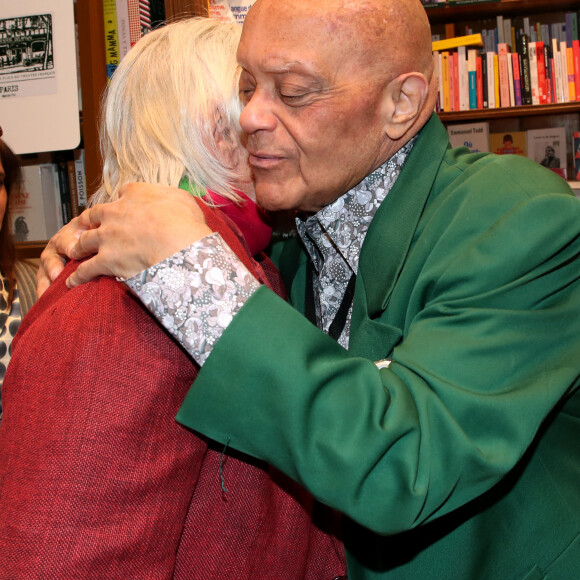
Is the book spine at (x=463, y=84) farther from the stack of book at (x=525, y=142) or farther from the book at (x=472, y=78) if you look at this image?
the stack of book at (x=525, y=142)

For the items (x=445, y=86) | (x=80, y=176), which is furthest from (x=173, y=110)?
(x=445, y=86)

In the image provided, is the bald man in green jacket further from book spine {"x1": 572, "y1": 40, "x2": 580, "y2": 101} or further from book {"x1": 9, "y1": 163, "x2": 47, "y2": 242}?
book spine {"x1": 572, "y1": 40, "x2": 580, "y2": 101}

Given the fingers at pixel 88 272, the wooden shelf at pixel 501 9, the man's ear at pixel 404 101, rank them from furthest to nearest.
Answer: the wooden shelf at pixel 501 9
the man's ear at pixel 404 101
the fingers at pixel 88 272

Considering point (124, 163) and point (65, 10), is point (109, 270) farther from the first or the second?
point (65, 10)

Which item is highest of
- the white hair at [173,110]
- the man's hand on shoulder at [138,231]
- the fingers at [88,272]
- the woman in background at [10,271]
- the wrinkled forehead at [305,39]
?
the wrinkled forehead at [305,39]

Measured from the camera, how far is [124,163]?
3.69 ft

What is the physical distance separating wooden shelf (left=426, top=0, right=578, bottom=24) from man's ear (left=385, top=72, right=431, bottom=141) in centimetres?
285

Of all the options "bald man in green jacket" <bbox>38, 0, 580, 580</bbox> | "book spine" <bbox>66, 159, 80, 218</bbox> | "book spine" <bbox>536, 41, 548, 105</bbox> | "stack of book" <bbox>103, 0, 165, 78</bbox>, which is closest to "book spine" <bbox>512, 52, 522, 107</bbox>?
"book spine" <bbox>536, 41, 548, 105</bbox>

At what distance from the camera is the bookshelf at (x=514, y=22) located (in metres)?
3.70

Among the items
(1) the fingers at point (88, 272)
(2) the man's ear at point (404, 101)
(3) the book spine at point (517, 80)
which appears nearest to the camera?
(1) the fingers at point (88, 272)

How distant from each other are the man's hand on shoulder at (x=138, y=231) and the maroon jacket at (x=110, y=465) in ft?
0.12

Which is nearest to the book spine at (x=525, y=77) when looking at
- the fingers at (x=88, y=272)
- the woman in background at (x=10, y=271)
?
the woman in background at (x=10, y=271)

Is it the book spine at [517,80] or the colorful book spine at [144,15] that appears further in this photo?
the book spine at [517,80]

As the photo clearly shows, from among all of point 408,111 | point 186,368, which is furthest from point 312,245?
point 186,368
